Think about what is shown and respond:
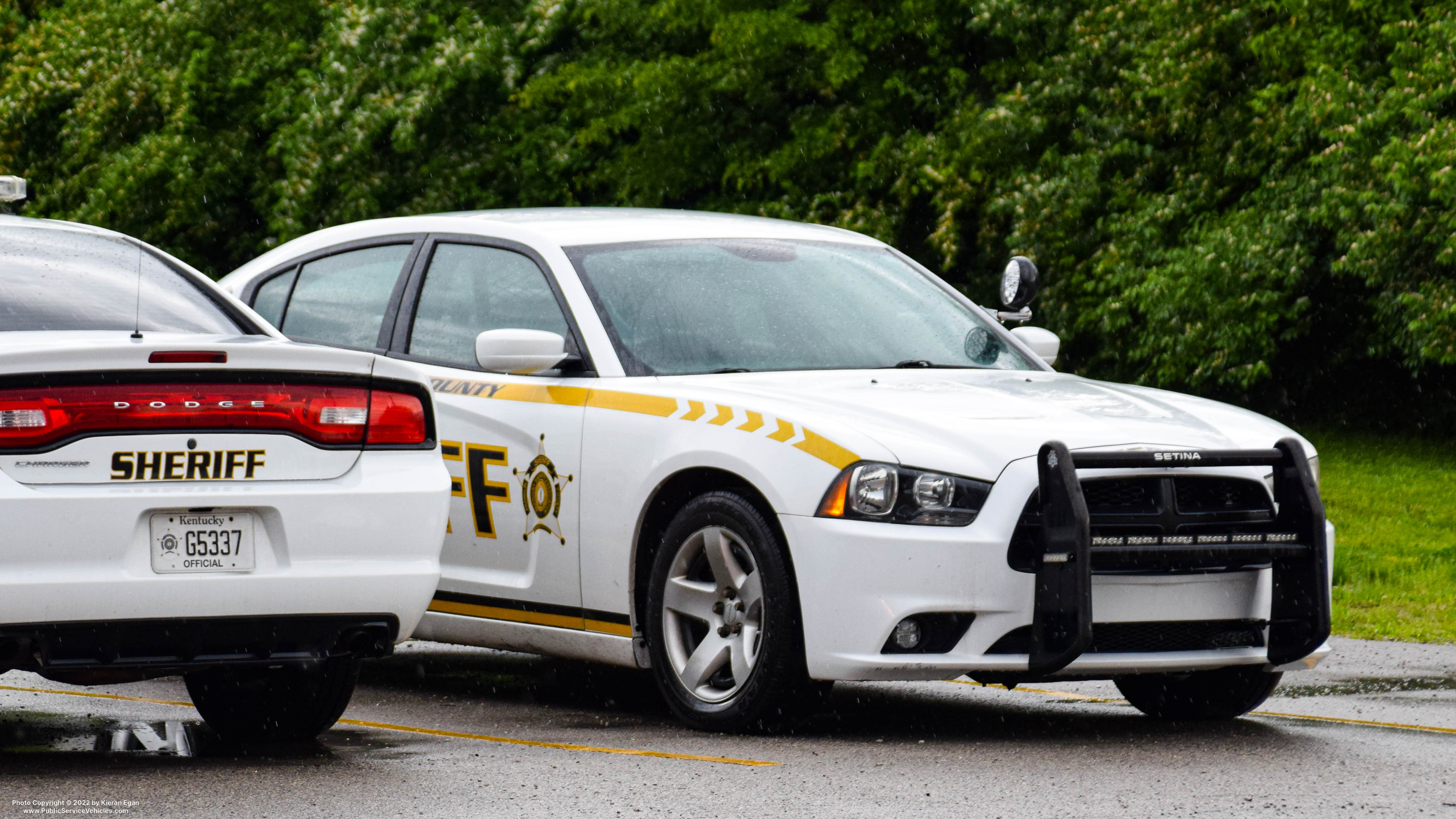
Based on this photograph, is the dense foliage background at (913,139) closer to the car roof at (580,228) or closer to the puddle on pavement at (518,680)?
the car roof at (580,228)

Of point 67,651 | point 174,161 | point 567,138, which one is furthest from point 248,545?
point 174,161

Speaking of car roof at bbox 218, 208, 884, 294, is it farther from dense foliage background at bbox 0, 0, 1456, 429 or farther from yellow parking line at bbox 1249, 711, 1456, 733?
dense foliage background at bbox 0, 0, 1456, 429

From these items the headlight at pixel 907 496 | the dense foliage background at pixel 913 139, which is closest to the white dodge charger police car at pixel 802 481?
the headlight at pixel 907 496

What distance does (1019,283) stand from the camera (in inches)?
351

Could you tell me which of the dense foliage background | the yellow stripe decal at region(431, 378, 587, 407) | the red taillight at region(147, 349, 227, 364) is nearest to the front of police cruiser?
the yellow stripe decal at region(431, 378, 587, 407)

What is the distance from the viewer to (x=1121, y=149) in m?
21.9

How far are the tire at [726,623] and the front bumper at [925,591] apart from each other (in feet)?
0.30

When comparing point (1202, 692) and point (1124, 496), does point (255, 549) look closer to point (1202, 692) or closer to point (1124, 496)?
point (1124, 496)

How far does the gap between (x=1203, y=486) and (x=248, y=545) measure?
2.86 m

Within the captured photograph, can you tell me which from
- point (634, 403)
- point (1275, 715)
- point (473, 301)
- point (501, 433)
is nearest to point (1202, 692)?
point (1275, 715)

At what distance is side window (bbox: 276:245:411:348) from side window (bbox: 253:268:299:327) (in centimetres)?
3

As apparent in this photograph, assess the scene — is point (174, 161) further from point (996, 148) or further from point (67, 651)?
point (67, 651)

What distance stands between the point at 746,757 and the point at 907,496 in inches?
34.4

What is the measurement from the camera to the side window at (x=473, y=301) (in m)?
8.02
